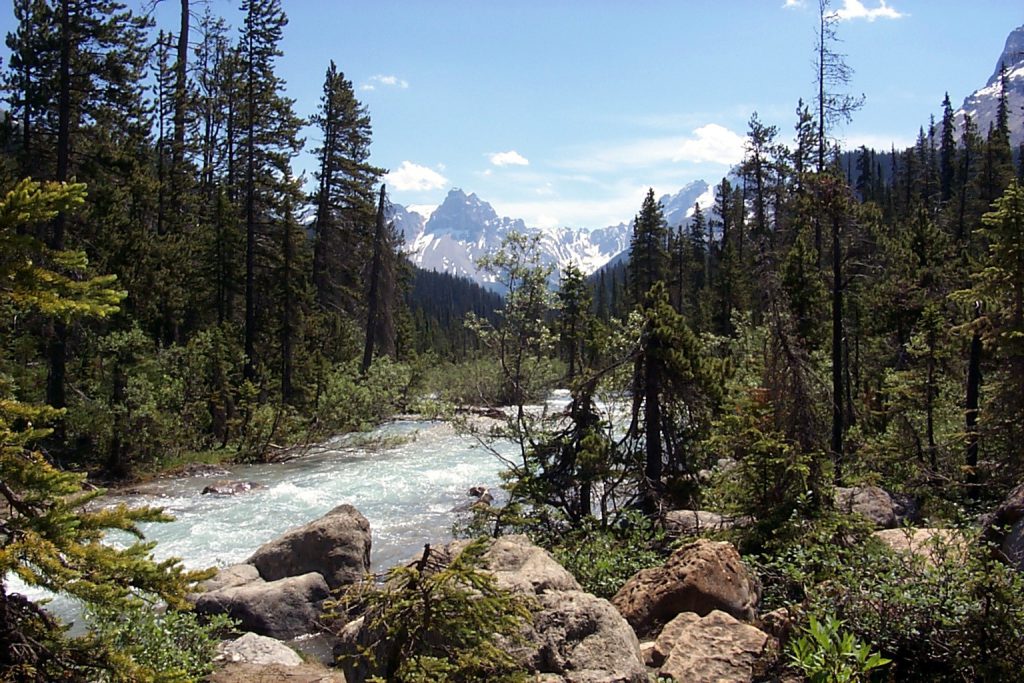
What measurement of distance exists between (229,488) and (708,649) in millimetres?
13204

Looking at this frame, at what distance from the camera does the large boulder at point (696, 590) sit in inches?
261

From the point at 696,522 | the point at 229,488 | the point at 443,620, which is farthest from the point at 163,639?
the point at 229,488

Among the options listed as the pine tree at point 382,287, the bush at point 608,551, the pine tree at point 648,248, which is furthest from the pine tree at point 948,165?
the bush at point 608,551

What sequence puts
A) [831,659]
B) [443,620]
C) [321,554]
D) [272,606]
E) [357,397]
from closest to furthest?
[443,620], [831,659], [272,606], [321,554], [357,397]

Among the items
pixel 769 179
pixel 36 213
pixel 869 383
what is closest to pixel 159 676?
pixel 36 213

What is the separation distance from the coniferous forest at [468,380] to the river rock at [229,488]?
7.13ft

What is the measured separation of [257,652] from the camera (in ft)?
23.5

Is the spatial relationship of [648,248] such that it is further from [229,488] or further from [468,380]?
[229,488]

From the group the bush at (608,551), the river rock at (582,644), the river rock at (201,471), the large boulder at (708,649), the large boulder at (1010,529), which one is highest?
the large boulder at (1010,529)

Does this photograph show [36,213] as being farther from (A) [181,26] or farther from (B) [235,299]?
(A) [181,26]

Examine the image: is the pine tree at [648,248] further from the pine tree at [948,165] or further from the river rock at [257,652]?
the river rock at [257,652]

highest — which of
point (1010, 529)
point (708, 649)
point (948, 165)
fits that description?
point (948, 165)

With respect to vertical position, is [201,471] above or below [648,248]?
below

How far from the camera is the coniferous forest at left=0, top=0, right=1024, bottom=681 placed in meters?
3.37
